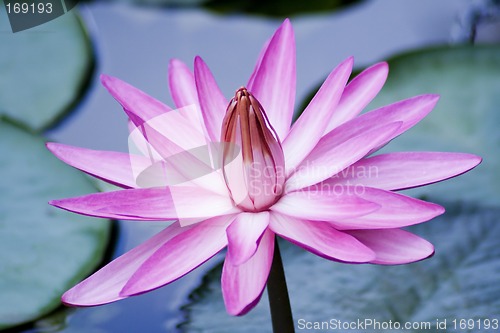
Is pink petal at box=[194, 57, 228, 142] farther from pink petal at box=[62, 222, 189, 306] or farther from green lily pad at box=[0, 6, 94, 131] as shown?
green lily pad at box=[0, 6, 94, 131]

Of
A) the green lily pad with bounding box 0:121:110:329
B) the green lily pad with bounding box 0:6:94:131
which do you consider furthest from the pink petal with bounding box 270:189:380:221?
the green lily pad with bounding box 0:6:94:131

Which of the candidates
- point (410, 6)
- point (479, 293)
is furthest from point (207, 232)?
point (410, 6)

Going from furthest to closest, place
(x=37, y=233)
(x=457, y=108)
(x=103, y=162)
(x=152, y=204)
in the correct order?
(x=457, y=108) → (x=37, y=233) → (x=103, y=162) → (x=152, y=204)

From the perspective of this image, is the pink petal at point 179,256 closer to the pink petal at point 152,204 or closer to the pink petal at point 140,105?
the pink petal at point 152,204

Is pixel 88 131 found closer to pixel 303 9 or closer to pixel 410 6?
pixel 303 9

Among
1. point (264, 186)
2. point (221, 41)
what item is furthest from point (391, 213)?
point (221, 41)

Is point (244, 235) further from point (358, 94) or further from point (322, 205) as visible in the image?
point (358, 94)
